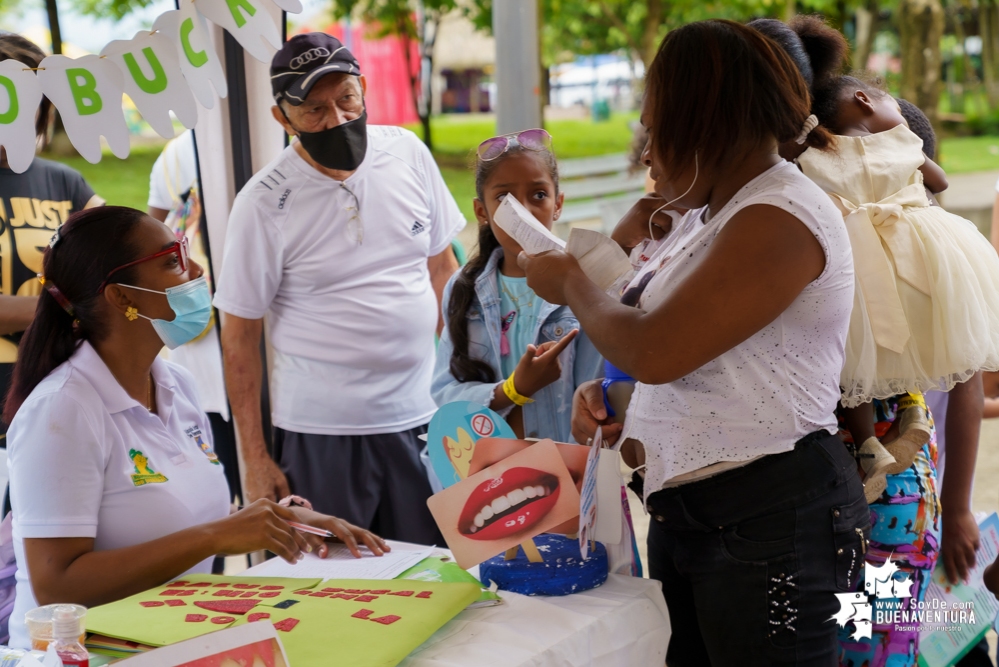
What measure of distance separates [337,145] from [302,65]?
23 cm

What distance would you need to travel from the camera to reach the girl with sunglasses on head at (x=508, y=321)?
81.6 inches

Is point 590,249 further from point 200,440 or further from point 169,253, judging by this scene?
point 200,440

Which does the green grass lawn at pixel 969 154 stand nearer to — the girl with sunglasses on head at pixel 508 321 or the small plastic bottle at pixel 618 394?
the girl with sunglasses on head at pixel 508 321

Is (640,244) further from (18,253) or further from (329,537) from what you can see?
(18,253)

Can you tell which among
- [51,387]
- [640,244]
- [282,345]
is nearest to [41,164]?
[282,345]

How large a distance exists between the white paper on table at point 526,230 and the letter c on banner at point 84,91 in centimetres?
76

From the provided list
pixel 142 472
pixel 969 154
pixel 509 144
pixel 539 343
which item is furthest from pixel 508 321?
pixel 969 154

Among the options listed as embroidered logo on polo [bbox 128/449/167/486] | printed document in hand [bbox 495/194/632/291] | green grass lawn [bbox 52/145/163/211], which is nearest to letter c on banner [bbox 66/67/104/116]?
embroidered logo on polo [bbox 128/449/167/486]

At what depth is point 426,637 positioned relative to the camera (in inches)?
53.7

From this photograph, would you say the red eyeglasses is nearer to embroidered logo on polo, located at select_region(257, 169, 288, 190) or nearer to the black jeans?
embroidered logo on polo, located at select_region(257, 169, 288, 190)

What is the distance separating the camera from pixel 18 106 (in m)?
1.64

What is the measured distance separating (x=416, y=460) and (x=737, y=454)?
1436 mm

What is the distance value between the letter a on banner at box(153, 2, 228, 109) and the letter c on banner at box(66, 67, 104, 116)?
153 millimetres

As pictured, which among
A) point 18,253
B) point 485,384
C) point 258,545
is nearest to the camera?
point 258,545
